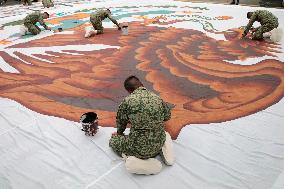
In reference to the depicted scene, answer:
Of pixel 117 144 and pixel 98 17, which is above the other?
pixel 98 17

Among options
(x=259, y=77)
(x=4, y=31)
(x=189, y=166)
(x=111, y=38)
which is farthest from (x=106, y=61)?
(x=4, y=31)

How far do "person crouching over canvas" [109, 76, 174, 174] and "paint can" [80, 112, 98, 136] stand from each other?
60 centimetres

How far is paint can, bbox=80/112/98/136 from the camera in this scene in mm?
3488

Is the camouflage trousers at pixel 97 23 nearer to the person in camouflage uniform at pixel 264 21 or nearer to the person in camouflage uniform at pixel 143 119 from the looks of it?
the person in camouflage uniform at pixel 264 21

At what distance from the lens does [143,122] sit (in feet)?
8.86

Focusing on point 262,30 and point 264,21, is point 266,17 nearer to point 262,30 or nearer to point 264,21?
point 264,21

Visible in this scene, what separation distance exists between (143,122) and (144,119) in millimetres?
32

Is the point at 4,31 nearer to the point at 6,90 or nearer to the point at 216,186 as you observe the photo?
the point at 6,90

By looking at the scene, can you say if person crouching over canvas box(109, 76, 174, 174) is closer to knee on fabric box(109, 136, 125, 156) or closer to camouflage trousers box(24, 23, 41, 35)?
knee on fabric box(109, 136, 125, 156)

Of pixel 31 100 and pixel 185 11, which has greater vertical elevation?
pixel 185 11

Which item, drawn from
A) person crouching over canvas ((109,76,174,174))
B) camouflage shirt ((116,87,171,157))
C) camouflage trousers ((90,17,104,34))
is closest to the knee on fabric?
person crouching over canvas ((109,76,174,174))

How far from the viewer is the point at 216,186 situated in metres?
2.72

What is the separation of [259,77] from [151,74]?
192cm

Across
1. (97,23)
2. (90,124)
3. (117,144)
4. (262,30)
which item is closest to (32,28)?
(97,23)
